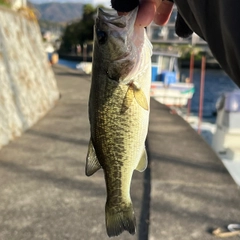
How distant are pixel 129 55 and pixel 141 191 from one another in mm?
2924

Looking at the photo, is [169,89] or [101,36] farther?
[169,89]

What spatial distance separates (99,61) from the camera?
1.87 metres

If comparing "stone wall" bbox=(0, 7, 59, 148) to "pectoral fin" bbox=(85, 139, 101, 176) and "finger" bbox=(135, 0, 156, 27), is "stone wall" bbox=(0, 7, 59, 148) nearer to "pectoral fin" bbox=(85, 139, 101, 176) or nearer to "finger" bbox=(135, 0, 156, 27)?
"pectoral fin" bbox=(85, 139, 101, 176)

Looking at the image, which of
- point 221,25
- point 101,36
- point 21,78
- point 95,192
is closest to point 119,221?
point 101,36

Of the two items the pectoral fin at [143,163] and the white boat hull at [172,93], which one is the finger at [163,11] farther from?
the white boat hull at [172,93]

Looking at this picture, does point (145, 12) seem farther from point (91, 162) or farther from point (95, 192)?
point (95, 192)

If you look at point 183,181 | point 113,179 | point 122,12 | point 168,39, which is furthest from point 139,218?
point 168,39

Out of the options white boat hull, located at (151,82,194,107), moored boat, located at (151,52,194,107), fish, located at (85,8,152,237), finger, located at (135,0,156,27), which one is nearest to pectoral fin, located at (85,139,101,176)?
fish, located at (85,8,152,237)

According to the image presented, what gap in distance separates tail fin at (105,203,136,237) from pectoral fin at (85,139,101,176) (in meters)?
0.27

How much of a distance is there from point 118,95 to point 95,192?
2765 mm

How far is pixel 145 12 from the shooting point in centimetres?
170

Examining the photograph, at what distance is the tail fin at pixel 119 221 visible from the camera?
2.07 meters

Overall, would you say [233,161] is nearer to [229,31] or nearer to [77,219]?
[77,219]

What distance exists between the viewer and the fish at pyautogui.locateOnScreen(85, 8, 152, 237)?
5.99 ft
